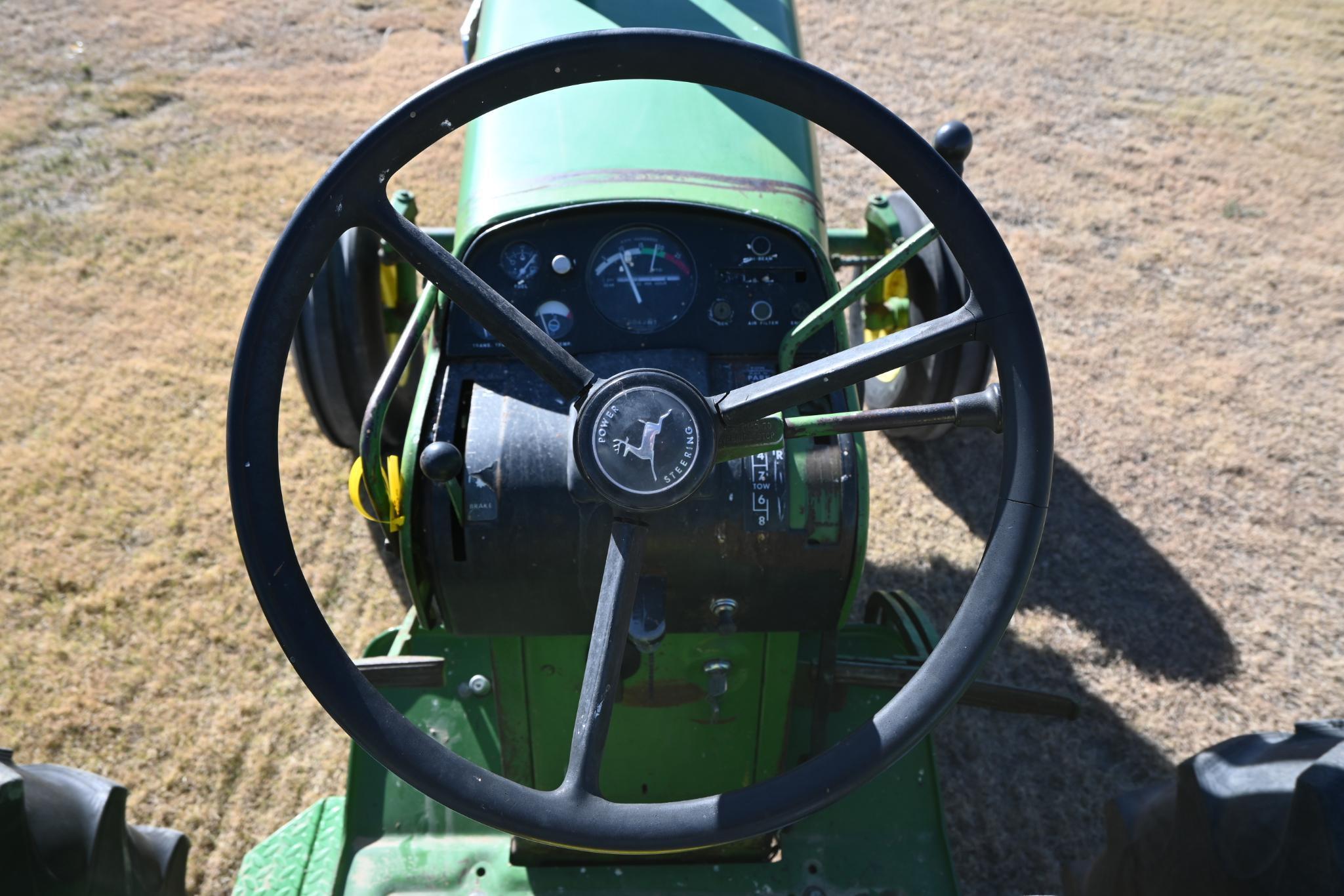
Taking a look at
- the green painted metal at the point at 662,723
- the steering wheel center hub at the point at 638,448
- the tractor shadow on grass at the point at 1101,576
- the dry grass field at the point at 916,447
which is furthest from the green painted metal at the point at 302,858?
the tractor shadow on grass at the point at 1101,576

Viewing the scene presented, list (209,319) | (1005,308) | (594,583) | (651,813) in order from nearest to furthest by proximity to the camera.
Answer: (651,813) → (1005,308) → (594,583) → (209,319)

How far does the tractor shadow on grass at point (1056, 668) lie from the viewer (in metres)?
2.23

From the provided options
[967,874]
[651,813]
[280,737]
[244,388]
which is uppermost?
[244,388]

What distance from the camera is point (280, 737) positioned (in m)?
2.33

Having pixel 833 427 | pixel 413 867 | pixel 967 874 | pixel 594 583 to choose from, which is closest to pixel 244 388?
pixel 594 583

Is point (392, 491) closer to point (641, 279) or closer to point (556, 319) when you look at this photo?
point (556, 319)

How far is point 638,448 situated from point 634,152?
953 millimetres

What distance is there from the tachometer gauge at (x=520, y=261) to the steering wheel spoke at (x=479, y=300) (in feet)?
1.73

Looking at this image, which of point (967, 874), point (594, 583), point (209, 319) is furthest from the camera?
point (209, 319)

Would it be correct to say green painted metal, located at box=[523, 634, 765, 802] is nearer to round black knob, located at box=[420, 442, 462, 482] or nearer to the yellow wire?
the yellow wire

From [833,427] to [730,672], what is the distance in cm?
64

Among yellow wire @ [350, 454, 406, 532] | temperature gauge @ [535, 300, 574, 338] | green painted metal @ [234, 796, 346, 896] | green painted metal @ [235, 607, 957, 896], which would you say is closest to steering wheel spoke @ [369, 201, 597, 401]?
yellow wire @ [350, 454, 406, 532]

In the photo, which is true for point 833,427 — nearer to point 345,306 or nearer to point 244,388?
point 244,388

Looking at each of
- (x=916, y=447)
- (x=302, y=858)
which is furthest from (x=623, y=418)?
(x=916, y=447)
